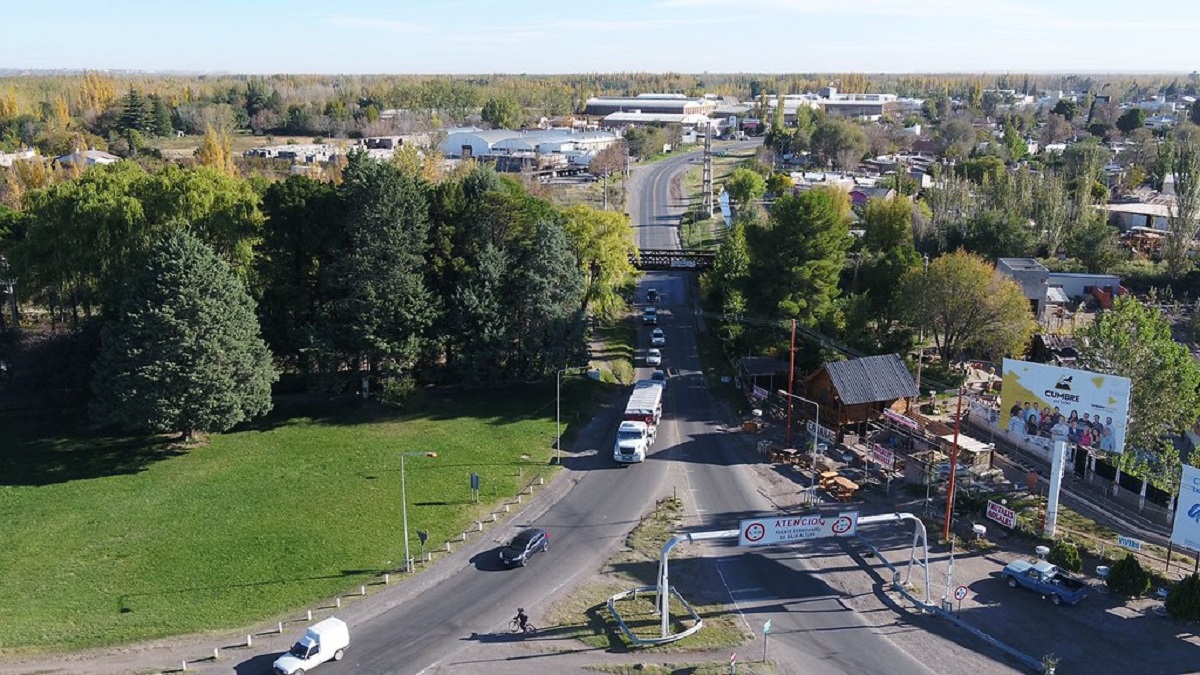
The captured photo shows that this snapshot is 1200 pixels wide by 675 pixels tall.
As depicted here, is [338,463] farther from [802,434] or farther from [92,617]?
[802,434]

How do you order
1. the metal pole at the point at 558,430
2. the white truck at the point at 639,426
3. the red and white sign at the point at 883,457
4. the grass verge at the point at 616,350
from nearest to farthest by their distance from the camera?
the red and white sign at the point at 883,457, the white truck at the point at 639,426, the metal pole at the point at 558,430, the grass verge at the point at 616,350

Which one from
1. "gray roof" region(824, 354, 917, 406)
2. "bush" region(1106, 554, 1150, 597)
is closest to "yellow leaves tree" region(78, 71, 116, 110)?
"gray roof" region(824, 354, 917, 406)

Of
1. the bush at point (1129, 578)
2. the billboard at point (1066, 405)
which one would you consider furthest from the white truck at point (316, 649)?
the billboard at point (1066, 405)

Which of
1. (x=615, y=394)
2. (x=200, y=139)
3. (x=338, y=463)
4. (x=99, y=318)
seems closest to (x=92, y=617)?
(x=338, y=463)

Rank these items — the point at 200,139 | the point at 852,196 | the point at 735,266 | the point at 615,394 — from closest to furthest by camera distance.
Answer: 1. the point at 615,394
2. the point at 735,266
3. the point at 852,196
4. the point at 200,139

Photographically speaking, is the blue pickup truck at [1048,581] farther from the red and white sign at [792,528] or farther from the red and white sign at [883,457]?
the red and white sign at [883,457]

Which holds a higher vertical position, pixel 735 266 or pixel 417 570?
pixel 735 266
